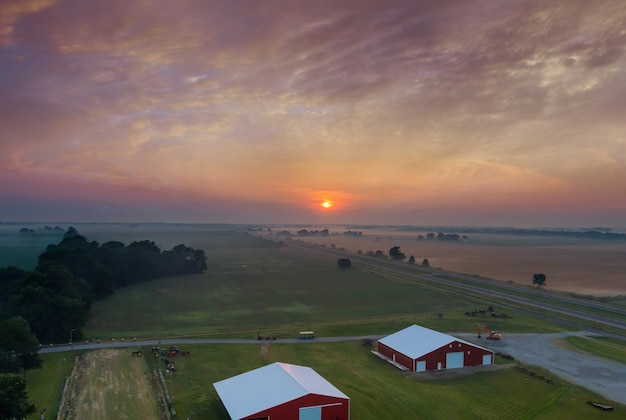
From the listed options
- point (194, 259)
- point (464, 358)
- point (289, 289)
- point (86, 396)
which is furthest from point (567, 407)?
point (194, 259)

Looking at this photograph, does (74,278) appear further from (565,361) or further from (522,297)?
(522,297)

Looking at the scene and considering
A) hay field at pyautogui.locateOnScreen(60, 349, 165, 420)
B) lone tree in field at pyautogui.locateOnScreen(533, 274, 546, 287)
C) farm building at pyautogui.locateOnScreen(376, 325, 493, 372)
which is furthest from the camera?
lone tree in field at pyautogui.locateOnScreen(533, 274, 546, 287)

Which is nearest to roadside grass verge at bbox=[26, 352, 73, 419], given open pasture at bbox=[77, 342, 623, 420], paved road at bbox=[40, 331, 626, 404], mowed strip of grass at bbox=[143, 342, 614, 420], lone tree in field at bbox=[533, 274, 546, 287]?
paved road at bbox=[40, 331, 626, 404]

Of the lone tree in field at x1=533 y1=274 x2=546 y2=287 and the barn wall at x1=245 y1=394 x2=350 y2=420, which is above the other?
the lone tree in field at x1=533 y1=274 x2=546 y2=287

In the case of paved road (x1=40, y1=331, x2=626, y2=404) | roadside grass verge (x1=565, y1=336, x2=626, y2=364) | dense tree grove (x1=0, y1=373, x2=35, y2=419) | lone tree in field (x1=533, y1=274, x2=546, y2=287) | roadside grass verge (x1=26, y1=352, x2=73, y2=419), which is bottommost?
Result: roadside grass verge (x1=26, y1=352, x2=73, y2=419)

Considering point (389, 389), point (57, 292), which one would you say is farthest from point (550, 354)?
point (57, 292)

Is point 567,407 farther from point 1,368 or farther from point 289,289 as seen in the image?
point 289,289

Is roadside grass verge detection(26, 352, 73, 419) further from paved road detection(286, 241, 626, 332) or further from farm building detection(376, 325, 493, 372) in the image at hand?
paved road detection(286, 241, 626, 332)
